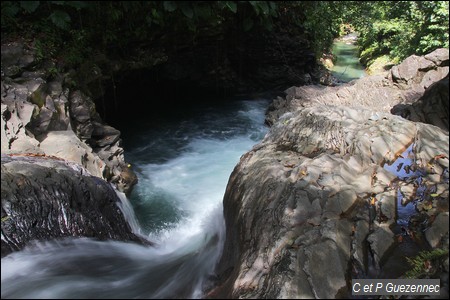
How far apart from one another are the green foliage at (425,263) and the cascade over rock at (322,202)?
130mm

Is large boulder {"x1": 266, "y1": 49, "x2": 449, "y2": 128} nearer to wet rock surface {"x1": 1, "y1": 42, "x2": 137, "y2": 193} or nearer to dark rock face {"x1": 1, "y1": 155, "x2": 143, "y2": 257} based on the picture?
wet rock surface {"x1": 1, "y1": 42, "x2": 137, "y2": 193}

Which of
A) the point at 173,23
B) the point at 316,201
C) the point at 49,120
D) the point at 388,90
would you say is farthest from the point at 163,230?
the point at 388,90

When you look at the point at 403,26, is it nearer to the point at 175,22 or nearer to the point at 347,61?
the point at 347,61

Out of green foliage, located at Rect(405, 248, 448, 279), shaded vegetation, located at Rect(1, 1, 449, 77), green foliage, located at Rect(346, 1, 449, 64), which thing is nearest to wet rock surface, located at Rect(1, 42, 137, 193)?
shaded vegetation, located at Rect(1, 1, 449, 77)

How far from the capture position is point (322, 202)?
4.00 m

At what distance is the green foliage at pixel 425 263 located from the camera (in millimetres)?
3173

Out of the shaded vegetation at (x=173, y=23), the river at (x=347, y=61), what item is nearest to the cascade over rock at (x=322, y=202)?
the shaded vegetation at (x=173, y=23)

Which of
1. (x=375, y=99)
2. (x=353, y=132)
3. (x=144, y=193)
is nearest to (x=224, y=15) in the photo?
(x=375, y=99)

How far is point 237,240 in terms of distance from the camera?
175 inches

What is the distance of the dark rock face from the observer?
14.7 ft

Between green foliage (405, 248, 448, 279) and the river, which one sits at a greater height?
the river

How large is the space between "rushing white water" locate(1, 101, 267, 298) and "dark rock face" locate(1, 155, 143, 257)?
0.67 ft

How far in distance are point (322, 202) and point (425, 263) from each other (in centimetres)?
117

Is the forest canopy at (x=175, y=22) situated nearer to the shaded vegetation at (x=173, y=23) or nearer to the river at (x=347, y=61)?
the shaded vegetation at (x=173, y=23)
